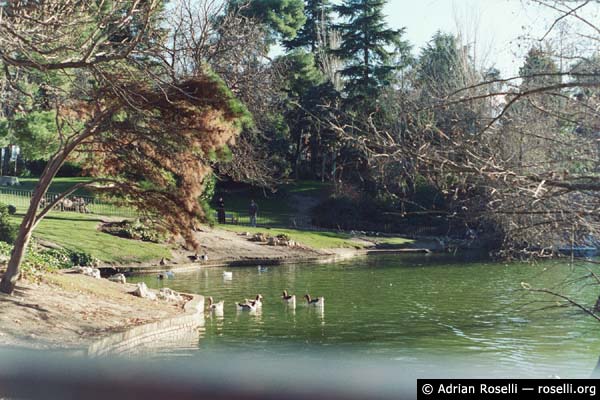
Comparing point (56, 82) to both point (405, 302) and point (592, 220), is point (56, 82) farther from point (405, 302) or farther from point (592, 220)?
point (592, 220)

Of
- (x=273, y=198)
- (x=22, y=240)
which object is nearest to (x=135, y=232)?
(x=22, y=240)

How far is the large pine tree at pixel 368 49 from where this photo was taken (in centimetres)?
5214

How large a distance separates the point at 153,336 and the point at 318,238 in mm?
28712

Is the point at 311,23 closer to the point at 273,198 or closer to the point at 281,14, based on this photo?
the point at 281,14

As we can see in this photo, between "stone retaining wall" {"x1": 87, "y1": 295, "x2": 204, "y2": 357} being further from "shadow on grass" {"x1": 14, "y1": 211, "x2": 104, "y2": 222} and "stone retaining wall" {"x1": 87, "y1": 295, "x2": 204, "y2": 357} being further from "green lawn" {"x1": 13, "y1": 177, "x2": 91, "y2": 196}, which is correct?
"green lawn" {"x1": 13, "y1": 177, "x2": 91, "y2": 196}

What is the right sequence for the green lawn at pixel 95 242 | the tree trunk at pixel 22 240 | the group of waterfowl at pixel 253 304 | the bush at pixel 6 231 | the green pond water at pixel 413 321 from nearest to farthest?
the green pond water at pixel 413 321 → the tree trunk at pixel 22 240 → the group of waterfowl at pixel 253 304 → the bush at pixel 6 231 → the green lawn at pixel 95 242

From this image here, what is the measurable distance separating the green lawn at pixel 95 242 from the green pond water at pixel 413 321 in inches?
121

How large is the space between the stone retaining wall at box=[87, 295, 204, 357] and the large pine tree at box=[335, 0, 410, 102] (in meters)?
35.1

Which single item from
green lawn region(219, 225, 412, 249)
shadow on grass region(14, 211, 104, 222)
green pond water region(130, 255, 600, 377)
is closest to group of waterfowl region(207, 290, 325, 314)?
green pond water region(130, 255, 600, 377)

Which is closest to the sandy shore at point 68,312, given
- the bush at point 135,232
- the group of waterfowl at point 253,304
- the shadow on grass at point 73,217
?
the group of waterfowl at point 253,304

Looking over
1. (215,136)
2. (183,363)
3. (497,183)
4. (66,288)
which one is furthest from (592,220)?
(66,288)

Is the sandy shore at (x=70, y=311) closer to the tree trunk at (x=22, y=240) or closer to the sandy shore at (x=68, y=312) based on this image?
the sandy shore at (x=68, y=312)

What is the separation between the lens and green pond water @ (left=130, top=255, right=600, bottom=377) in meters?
14.3

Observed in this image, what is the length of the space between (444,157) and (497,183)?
0.60 meters
